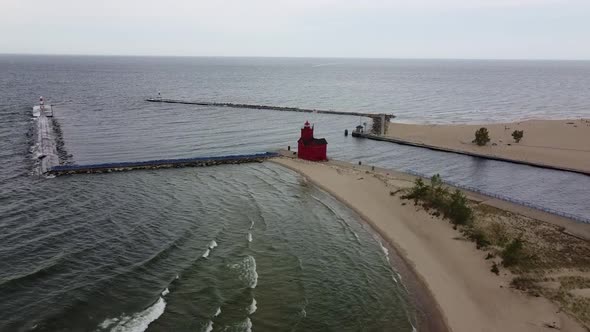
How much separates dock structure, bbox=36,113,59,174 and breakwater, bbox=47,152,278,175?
8.63 ft

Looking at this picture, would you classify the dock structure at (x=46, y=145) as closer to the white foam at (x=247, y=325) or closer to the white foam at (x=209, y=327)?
the white foam at (x=209, y=327)

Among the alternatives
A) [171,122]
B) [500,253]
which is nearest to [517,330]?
[500,253]

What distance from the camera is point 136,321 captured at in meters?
23.3

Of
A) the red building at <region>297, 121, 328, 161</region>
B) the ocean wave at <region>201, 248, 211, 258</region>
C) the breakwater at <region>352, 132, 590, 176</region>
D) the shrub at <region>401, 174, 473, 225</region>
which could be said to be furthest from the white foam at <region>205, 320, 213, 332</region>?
the breakwater at <region>352, 132, 590, 176</region>

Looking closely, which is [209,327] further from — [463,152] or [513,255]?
[463,152]

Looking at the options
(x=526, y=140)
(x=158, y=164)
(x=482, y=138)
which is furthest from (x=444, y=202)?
(x=526, y=140)

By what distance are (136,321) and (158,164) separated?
34.6 meters

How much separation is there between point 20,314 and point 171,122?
72.2 metres

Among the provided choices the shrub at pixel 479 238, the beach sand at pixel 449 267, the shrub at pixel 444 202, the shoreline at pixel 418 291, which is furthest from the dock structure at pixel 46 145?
the shrub at pixel 479 238

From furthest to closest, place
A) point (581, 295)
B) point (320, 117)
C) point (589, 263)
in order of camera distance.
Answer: point (320, 117) < point (589, 263) < point (581, 295)

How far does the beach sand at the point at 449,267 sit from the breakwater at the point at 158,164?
14.0 meters

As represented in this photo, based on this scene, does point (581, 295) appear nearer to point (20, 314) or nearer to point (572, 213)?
point (572, 213)

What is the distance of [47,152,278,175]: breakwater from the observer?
5162 cm

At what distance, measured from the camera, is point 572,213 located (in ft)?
141
